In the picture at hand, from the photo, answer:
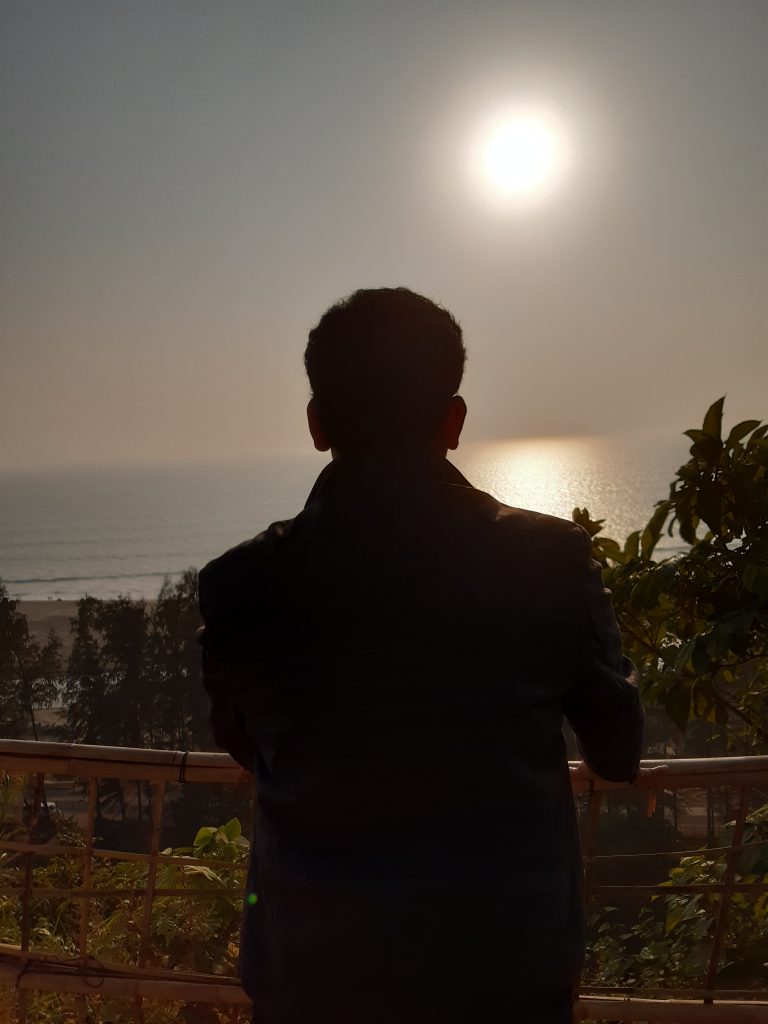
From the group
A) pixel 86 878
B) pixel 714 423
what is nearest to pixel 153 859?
pixel 86 878

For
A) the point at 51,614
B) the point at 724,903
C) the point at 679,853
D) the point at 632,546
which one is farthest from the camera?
the point at 51,614

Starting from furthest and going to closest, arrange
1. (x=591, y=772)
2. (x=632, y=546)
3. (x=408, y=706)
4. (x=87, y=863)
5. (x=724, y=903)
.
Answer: (x=632, y=546) < (x=87, y=863) < (x=724, y=903) < (x=591, y=772) < (x=408, y=706)

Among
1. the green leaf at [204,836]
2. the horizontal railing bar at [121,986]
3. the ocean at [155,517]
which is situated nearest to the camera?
the horizontal railing bar at [121,986]

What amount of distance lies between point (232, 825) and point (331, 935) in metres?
2.60

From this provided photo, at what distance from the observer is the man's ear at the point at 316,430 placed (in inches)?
38.3

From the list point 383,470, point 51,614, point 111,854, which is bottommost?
point 51,614

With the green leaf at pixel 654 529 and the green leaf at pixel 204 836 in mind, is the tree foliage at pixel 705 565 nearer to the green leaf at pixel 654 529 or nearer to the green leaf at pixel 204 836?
the green leaf at pixel 654 529

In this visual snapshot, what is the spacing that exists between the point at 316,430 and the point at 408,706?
1.20 feet

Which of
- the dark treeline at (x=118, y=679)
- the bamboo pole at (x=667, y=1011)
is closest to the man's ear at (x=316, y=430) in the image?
the bamboo pole at (x=667, y=1011)

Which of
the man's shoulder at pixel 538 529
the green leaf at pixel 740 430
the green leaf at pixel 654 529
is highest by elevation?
the green leaf at pixel 740 430

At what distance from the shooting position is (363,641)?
0.82m

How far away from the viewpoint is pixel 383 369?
915 mm

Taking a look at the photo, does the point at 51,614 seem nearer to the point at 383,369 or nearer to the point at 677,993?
the point at 677,993

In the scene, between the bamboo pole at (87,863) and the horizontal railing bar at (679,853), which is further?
the bamboo pole at (87,863)
